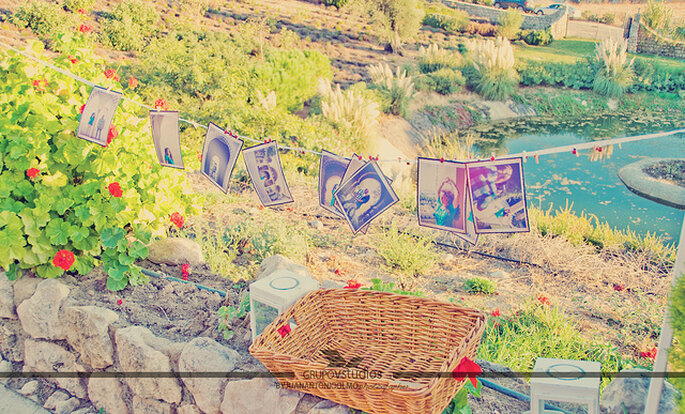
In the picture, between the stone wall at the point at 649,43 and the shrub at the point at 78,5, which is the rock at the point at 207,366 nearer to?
the shrub at the point at 78,5

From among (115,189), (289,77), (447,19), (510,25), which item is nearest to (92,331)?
(115,189)

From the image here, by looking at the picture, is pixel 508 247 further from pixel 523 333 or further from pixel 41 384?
A: pixel 41 384

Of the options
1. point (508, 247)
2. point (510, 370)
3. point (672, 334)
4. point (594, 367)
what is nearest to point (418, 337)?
point (510, 370)

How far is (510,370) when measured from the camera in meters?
2.92

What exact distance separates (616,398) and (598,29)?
66.4ft

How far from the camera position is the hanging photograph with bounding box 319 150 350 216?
3.36 metres

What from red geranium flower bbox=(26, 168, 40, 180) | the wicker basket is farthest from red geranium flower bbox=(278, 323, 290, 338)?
red geranium flower bbox=(26, 168, 40, 180)

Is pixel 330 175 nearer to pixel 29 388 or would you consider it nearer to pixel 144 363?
pixel 144 363

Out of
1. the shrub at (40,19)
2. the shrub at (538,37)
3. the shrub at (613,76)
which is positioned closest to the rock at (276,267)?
the shrub at (40,19)

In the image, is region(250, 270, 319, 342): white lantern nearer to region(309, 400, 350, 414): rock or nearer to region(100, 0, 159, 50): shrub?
region(309, 400, 350, 414): rock

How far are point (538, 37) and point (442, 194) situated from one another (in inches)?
685

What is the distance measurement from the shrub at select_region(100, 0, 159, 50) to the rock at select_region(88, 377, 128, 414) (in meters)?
11.8

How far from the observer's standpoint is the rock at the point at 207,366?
2.75 m

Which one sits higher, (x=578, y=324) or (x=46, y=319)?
(x=46, y=319)
